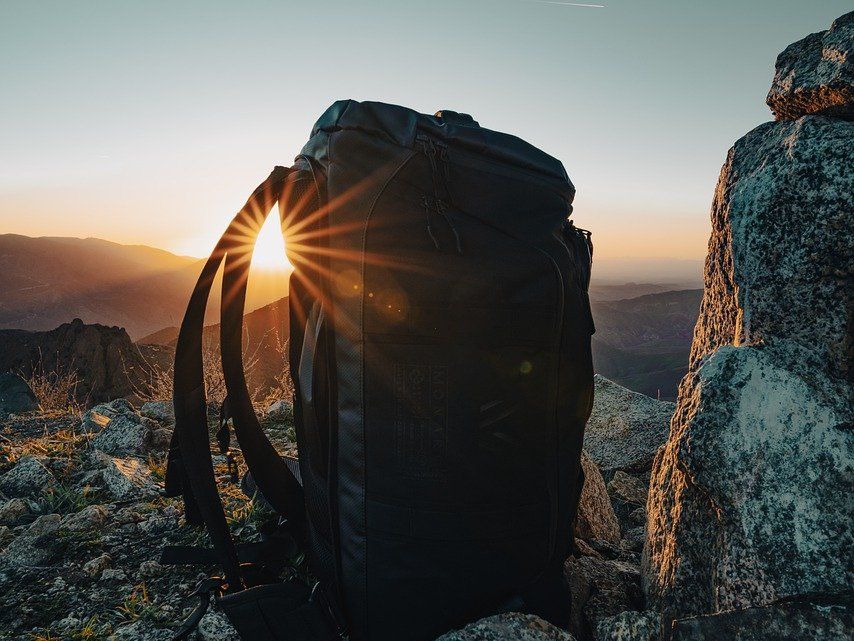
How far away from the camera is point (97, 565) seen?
1.93 m

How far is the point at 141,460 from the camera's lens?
309 cm

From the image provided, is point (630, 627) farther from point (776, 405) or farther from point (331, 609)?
point (331, 609)

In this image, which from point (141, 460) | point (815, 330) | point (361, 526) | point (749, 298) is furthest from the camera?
point (141, 460)

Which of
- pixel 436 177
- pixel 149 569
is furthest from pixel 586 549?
pixel 149 569

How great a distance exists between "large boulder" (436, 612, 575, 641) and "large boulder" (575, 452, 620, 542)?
87cm

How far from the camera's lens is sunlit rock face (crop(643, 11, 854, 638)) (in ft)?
3.87

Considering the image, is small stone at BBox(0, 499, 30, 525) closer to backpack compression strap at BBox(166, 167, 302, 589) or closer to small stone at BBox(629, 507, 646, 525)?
backpack compression strap at BBox(166, 167, 302, 589)

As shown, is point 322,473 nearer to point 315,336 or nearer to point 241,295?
point 315,336

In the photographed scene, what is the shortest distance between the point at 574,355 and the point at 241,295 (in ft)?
3.81

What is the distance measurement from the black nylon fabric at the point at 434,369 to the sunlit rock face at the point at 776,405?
407mm

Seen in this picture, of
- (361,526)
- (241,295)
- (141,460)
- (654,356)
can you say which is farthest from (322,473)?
(654,356)

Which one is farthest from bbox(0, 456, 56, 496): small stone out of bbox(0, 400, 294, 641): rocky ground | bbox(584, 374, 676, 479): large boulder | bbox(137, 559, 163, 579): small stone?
bbox(584, 374, 676, 479): large boulder

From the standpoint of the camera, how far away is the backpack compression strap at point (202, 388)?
1.69 m

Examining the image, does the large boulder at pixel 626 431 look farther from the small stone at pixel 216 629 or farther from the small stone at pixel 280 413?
the small stone at pixel 216 629
